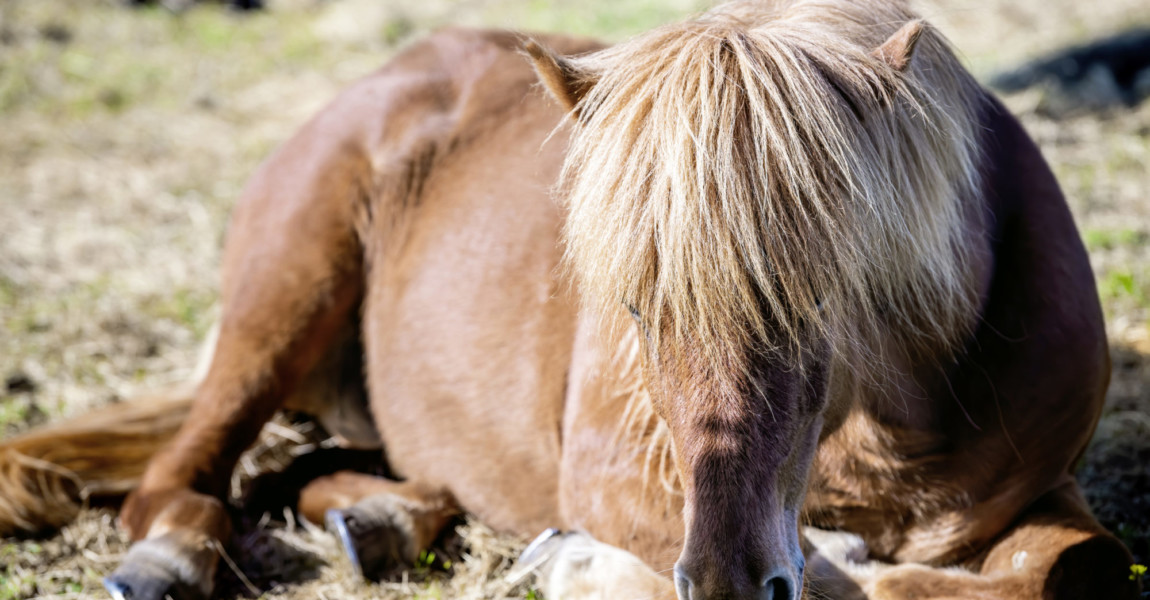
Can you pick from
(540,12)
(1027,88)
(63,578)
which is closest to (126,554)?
(63,578)

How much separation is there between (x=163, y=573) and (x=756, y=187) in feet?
6.84

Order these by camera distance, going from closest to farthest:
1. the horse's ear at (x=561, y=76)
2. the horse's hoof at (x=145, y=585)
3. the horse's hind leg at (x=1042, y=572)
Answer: the horse's ear at (x=561, y=76), the horse's hind leg at (x=1042, y=572), the horse's hoof at (x=145, y=585)

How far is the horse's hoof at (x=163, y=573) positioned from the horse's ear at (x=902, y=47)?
2.33 m

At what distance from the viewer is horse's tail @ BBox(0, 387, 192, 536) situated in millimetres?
3156

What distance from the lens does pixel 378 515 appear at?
300 centimetres

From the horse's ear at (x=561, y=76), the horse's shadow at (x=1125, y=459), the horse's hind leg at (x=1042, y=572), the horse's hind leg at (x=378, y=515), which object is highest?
the horse's ear at (x=561, y=76)

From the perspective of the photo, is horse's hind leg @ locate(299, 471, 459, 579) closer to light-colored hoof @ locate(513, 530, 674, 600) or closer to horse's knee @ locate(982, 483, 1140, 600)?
light-colored hoof @ locate(513, 530, 674, 600)

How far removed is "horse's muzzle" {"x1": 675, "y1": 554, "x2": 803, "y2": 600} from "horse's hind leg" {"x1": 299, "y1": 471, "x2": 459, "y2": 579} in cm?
148

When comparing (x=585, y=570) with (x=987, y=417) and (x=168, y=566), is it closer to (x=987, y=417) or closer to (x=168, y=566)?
(x=987, y=417)

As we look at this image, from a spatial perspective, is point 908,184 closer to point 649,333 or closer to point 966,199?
point 966,199

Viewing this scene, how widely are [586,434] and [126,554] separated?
1545mm

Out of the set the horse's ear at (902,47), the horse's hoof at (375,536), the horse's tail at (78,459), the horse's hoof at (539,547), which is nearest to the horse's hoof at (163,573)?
the horse's hoof at (375,536)

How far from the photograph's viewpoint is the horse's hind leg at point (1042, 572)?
7.07 ft

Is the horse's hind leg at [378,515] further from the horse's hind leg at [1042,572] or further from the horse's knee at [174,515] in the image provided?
the horse's hind leg at [1042,572]
